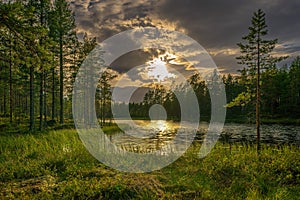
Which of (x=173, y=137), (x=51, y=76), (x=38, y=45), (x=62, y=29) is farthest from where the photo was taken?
(x=51, y=76)

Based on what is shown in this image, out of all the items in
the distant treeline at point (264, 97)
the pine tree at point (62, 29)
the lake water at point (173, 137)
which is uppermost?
the pine tree at point (62, 29)

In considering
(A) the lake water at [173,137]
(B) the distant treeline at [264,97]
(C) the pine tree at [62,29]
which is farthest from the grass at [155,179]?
(C) the pine tree at [62,29]

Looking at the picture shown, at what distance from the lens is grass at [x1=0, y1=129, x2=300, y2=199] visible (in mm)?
6254

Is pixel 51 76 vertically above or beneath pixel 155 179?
above

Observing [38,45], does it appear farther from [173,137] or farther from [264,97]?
[264,97]

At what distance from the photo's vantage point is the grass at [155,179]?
625 cm

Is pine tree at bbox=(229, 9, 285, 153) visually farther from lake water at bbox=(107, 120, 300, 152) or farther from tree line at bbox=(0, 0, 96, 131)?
tree line at bbox=(0, 0, 96, 131)

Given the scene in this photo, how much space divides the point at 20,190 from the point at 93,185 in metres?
1.98

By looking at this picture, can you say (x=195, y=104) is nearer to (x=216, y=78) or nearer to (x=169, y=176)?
(x=216, y=78)

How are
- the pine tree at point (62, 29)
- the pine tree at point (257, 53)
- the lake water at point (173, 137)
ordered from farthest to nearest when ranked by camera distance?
the pine tree at point (62, 29) < the lake water at point (173, 137) < the pine tree at point (257, 53)

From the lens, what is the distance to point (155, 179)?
7.41 m

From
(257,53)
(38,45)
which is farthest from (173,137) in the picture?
(38,45)

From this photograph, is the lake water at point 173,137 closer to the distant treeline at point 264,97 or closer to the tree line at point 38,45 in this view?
the distant treeline at point 264,97

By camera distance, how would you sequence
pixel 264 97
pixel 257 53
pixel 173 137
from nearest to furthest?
pixel 257 53 < pixel 173 137 < pixel 264 97
